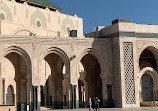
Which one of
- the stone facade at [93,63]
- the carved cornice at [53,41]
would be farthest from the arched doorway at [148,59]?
the carved cornice at [53,41]

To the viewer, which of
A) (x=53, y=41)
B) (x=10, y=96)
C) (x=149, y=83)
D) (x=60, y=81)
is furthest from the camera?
(x=10, y=96)

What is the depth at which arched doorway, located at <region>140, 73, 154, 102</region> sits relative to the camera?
27391 mm

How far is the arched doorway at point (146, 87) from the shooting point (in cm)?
2739

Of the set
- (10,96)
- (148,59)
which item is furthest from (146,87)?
(10,96)

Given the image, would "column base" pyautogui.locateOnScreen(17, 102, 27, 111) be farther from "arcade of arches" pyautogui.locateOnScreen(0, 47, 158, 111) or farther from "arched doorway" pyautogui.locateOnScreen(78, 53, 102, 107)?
"arched doorway" pyautogui.locateOnScreen(78, 53, 102, 107)

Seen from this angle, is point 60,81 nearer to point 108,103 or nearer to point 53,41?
point 53,41

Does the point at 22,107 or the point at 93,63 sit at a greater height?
the point at 93,63

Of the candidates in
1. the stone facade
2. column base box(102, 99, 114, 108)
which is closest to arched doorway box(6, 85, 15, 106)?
the stone facade

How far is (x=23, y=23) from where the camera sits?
37.5 metres

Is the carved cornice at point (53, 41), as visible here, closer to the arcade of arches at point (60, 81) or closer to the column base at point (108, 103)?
the arcade of arches at point (60, 81)

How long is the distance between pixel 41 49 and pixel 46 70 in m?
11.2

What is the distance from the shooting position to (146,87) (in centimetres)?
2744

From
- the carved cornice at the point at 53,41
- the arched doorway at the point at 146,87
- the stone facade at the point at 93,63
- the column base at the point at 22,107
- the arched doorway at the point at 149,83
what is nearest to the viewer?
the carved cornice at the point at 53,41

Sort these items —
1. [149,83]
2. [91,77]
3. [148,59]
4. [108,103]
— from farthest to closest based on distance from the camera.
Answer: [91,77] → [148,59] → [149,83] → [108,103]
